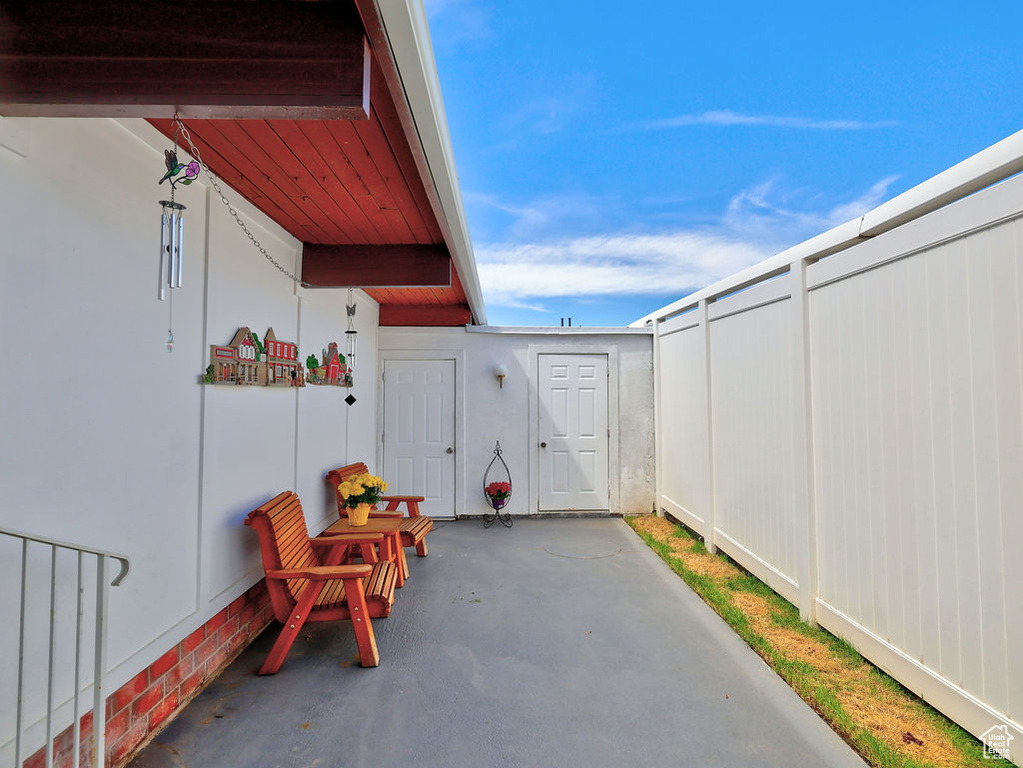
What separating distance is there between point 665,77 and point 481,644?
36.4 ft

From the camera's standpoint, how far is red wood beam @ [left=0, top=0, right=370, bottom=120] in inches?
54.2

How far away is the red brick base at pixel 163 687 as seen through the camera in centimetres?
176

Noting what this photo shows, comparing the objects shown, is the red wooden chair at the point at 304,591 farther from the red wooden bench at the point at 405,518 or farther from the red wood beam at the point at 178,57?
the red wood beam at the point at 178,57

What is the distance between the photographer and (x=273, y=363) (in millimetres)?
3166

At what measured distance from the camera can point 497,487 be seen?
5875mm

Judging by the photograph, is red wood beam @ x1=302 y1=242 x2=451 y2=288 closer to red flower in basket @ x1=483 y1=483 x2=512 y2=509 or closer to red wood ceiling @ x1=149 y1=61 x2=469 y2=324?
red wood ceiling @ x1=149 y1=61 x2=469 y2=324

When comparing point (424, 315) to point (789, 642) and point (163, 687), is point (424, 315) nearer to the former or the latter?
point (163, 687)

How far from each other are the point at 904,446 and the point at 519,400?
418cm

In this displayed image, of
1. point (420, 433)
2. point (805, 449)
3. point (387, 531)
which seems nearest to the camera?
point (805, 449)

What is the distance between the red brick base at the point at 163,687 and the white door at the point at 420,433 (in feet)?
9.81

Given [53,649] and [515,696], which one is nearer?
[53,649]

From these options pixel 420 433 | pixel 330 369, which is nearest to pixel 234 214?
pixel 330 369

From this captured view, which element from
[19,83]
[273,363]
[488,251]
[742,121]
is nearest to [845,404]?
[273,363]

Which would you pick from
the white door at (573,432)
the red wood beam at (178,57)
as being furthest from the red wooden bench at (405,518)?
the red wood beam at (178,57)
